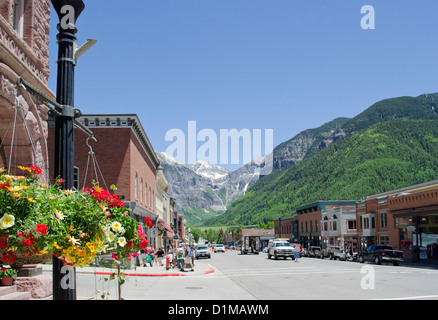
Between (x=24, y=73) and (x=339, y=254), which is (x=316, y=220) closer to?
(x=339, y=254)

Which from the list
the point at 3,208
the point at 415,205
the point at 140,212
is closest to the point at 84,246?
the point at 3,208

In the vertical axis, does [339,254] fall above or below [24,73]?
below

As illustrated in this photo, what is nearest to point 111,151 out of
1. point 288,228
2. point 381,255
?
point 381,255

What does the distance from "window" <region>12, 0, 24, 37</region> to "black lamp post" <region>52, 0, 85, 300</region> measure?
21.5 feet

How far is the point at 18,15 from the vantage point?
11133mm

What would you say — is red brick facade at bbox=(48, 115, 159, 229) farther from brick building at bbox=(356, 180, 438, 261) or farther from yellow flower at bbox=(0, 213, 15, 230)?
yellow flower at bbox=(0, 213, 15, 230)

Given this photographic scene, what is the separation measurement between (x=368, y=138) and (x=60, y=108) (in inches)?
6842

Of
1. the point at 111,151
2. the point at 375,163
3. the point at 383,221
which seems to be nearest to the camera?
the point at 111,151

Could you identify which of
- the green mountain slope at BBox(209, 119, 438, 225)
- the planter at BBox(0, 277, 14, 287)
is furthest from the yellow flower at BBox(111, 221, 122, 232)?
the green mountain slope at BBox(209, 119, 438, 225)

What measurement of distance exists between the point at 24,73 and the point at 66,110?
636 cm

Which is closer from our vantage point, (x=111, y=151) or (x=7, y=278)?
(x=7, y=278)

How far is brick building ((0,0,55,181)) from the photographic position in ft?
31.6
